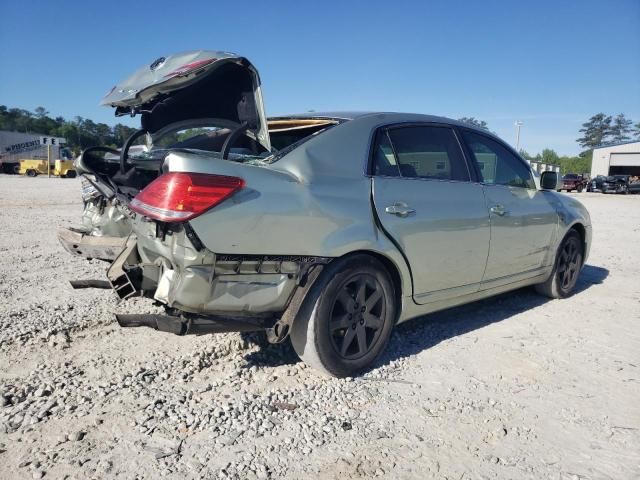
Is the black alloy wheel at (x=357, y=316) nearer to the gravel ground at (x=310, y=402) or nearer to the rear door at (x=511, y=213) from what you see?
the gravel ground at (x=310, y=402)

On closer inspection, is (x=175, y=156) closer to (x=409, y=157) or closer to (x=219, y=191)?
(x=219, y=191)

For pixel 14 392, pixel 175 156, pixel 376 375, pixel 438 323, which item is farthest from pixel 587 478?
pixel 14 392

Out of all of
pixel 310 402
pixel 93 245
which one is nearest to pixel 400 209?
pixel 310 402

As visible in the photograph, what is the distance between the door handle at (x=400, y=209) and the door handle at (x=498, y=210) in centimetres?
98

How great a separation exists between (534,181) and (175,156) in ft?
11.5

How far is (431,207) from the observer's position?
3320 mm

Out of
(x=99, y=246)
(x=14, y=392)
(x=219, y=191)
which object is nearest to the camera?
(x=219, y=191)

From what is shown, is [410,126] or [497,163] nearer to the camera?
[410,126]

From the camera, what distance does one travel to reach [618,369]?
3.33m

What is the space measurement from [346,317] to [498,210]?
1.71m

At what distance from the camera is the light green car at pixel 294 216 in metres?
2.48

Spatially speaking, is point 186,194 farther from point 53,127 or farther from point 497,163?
point 53,127

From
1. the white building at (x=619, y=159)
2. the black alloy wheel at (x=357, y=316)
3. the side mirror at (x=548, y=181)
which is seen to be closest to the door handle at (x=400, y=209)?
the black alloy wheel at (x=357, y=316)

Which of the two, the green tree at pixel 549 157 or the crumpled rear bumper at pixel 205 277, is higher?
the green tree at pixel 549 157
